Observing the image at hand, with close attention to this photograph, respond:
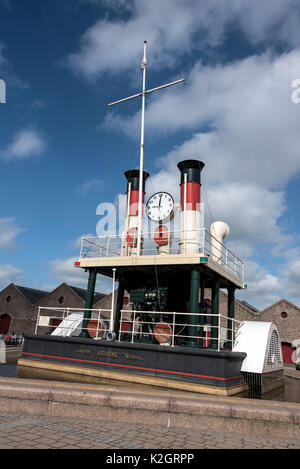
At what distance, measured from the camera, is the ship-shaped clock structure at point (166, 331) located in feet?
35.0

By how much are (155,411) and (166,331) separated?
585 centimetres

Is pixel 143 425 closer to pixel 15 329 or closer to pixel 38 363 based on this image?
pixel 38 363

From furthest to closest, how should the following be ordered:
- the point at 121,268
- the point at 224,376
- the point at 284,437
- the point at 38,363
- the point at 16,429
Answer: the point at 121,268 < the point at 38,363 < the point at 224,376 < the point at 284,437 < the point at 16,429

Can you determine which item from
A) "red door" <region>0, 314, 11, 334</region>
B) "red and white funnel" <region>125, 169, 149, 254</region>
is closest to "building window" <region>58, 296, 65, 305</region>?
"red door" <region>0, 314, 11, 334</region>

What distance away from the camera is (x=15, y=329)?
123 feet

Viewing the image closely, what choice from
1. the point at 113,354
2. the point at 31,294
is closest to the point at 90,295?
the point at 113,354

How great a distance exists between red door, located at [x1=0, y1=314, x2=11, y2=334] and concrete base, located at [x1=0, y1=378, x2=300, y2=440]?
35186 millimetres

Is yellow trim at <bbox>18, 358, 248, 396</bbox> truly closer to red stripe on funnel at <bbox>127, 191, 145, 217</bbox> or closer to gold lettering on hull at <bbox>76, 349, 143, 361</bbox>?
gold lettering on hull at <bbox>76, 349, 143, 361</bbox>

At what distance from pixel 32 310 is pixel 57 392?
3307 centimetres

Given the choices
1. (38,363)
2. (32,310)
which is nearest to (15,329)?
(32,310)

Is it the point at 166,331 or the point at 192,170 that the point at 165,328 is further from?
the point at 192,170

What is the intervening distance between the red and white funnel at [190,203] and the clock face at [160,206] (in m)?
0.70

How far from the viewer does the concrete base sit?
19.5 feet

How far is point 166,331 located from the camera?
12039 mm
